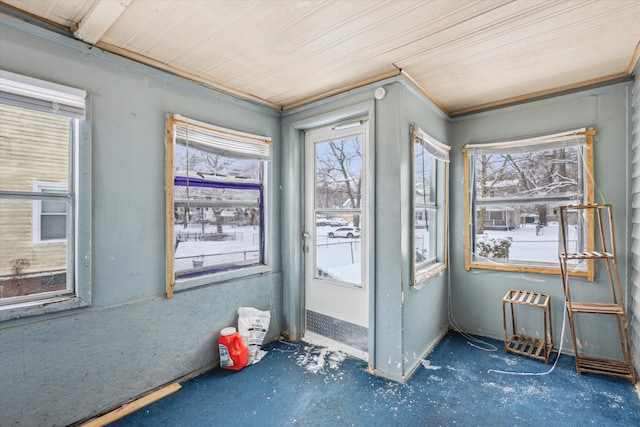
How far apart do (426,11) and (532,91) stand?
6.02 feet

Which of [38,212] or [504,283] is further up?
[38,212]

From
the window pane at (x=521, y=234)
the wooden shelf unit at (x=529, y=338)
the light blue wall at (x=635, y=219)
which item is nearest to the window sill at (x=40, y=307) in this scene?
the wooden shelf unit at (x=529, y=338)

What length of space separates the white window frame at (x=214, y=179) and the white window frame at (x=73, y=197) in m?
0.50

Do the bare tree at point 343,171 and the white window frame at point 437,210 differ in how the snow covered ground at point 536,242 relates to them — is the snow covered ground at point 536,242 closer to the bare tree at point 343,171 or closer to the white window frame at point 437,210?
the white window frame at point 437,210

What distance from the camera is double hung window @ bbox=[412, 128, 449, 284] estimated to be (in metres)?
2.67

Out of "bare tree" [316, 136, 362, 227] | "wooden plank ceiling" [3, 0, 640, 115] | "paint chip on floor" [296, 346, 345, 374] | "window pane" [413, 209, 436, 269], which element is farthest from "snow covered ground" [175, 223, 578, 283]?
"wooden plank ceiling" [3, 0, 640, 115]

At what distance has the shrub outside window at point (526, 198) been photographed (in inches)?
108

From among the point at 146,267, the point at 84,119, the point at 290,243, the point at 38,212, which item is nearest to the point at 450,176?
the point at 290,243

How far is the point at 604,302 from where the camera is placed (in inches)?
103

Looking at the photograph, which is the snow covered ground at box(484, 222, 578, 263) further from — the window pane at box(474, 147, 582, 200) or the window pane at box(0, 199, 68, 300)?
the window pane at box(0, 199, 68, 300)

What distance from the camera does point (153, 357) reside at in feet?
7.24

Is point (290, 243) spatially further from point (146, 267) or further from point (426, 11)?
point (426, 11)

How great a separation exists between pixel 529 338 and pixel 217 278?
3074 mm

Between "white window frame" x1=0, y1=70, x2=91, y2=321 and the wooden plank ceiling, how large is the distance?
0.41 m
